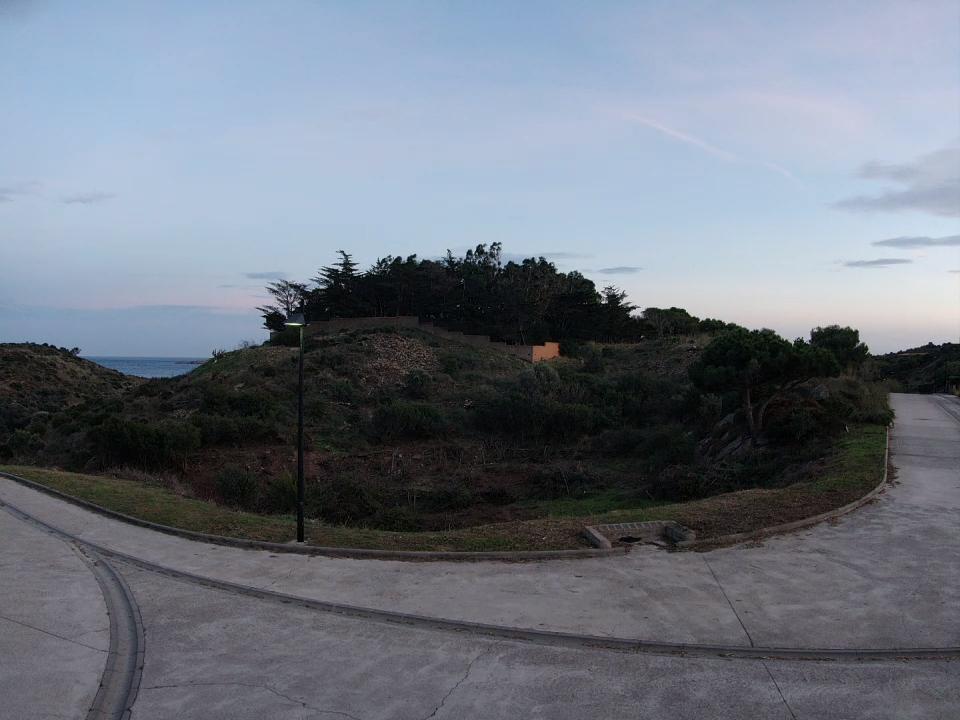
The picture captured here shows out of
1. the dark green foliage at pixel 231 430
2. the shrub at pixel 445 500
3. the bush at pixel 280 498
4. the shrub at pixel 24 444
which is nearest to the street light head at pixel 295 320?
the bush at pixel 280 498

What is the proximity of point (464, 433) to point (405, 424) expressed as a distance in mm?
2578

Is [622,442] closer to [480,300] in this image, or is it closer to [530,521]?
[530,521]

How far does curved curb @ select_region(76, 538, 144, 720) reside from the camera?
5.25 metres

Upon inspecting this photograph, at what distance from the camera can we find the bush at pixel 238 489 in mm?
17562

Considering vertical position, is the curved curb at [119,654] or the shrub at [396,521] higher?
the curved curb at [119,654]

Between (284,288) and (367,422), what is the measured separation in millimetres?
33883

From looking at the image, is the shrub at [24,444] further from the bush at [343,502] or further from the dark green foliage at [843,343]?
the dark green foliage at [843,343]

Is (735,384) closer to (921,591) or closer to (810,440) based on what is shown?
(810,440)

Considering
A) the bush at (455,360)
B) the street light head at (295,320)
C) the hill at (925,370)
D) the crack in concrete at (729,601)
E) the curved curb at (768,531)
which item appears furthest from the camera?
the bush at (455,360)

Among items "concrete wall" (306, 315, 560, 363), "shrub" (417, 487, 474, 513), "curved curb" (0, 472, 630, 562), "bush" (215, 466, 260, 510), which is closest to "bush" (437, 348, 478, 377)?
"concrete wall" (306, 315, 560, 363)

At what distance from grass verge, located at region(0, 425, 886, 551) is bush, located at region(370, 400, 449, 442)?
47.8ft

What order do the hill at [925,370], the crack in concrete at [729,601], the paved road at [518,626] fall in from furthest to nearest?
the hill at [925,370] → the crack in concrete at [729,601] → the paved road at [518,626]

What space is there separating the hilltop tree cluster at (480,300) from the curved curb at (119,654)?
48522 mm

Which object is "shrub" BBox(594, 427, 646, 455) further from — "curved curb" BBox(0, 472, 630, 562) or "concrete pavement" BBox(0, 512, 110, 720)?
"concrete pavement" BBox(0, 512, 110, 720)
